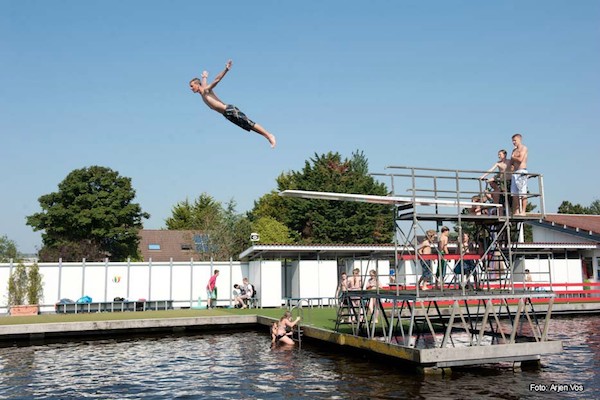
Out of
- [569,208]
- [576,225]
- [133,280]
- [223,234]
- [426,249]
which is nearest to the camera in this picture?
[426,249]

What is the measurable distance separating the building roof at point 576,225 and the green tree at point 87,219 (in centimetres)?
3764

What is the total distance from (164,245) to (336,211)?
25.0m

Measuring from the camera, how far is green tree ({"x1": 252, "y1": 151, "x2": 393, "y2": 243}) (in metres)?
56.5

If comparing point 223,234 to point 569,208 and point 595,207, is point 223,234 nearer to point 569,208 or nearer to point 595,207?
point 569,208

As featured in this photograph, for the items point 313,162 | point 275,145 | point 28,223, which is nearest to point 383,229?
point 313,162

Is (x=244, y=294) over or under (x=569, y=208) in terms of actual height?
under

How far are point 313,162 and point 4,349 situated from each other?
45.3 meters

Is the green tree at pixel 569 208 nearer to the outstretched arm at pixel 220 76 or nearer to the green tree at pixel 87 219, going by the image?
the green tree at pixel 87 219

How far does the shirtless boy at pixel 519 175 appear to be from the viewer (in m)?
14.7

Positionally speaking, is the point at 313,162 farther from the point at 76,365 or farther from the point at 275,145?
the point at 275,145

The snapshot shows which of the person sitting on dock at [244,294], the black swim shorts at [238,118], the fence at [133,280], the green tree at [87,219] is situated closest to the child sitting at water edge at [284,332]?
the person sitting on dock at [244,294]

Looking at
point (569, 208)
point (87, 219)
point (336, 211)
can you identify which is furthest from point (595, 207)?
point (87, 219)

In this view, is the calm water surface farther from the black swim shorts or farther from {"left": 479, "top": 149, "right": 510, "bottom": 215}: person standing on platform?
the black swim shorts

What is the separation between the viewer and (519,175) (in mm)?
14867
